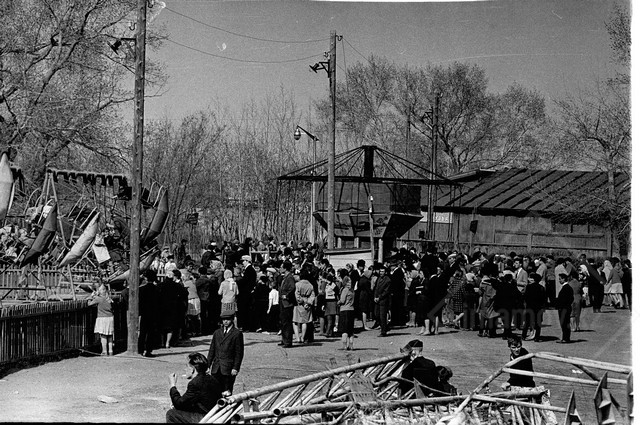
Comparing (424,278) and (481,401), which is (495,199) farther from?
(481,401)

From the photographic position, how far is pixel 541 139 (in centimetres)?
2425

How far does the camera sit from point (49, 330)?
50.6 ft

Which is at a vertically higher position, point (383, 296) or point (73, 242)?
point (73, 242)

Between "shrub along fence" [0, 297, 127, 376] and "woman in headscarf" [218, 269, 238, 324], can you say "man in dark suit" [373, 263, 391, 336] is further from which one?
"shrub along fence" [0, 297, 127, 376]

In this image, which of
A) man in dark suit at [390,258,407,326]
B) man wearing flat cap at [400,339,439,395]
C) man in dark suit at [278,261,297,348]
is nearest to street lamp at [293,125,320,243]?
man in dark suit at [390,258,407,326]

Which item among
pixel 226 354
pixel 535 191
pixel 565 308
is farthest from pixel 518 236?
pixel 226 354

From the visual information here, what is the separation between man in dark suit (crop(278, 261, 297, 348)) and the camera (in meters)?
18.2

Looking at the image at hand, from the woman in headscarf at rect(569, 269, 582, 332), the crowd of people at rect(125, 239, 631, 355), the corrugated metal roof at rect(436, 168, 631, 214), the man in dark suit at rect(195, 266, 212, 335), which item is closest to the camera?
A: the crowd of people at rect(125, 239, 631, 355)

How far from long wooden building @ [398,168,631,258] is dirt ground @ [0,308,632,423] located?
2.39 metres

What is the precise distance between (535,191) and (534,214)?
1.36 m

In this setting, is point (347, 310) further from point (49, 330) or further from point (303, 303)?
point (49, 330)

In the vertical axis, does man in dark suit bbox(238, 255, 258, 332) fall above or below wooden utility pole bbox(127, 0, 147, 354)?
below

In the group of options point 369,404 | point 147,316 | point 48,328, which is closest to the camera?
point 369,404

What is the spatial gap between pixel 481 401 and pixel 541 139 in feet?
49.7
